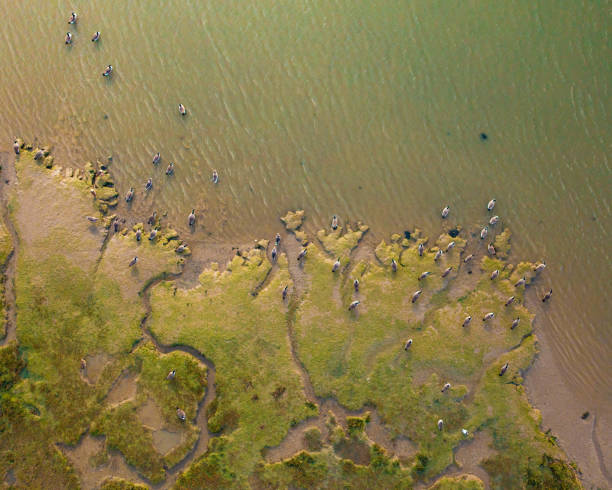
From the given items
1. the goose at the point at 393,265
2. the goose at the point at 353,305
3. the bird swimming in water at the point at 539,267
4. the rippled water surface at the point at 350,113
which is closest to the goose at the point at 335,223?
the rippled water surface at the point at 350,113

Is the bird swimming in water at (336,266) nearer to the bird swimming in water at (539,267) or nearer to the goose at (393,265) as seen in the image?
the goose at (393,265)

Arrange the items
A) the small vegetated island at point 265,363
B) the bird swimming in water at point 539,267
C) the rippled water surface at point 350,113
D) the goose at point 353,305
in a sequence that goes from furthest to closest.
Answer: the rippled water surface at point 350,113
the bird swimming in water at point 539,267
the goose at point 353,305
the small vegetated island at point 265,363

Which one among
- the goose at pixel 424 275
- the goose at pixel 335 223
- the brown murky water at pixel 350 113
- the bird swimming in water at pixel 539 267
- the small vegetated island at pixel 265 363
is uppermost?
the brown murky water at pixel 350 113

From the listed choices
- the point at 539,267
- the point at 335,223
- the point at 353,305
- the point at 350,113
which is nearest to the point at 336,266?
the point at 353,305

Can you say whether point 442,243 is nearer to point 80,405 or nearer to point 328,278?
point 328,278

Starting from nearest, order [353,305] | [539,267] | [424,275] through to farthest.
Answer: [353,305] → [424,275] → [539,267]

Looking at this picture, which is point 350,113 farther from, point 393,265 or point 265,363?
point 265,363
